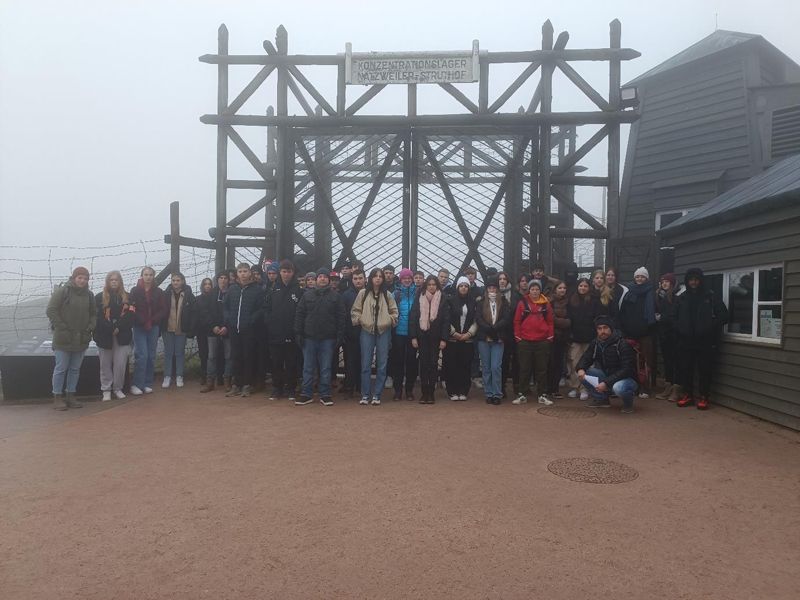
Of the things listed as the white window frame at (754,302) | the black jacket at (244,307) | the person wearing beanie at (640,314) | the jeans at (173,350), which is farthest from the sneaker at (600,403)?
the jeans at (173,350)

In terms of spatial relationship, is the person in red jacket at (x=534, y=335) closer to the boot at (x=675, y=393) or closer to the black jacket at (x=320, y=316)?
the boot at (x=675, y=393)

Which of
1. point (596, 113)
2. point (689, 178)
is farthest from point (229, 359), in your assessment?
point (689, 178)

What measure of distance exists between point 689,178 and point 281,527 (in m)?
14.1

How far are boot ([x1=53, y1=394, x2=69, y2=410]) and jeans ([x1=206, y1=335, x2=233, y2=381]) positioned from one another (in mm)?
1929

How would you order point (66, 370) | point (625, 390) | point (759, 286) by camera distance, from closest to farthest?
1. point (625, 390)
2. point (759, 286)
3. point (66, 370)

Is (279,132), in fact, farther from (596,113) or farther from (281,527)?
(281,527)

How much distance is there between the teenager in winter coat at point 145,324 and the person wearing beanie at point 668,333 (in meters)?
7.42

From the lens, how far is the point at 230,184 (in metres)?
9.59

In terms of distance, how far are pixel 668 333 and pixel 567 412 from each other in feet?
7.40

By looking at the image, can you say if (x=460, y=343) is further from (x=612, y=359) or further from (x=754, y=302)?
(x=754, y=302)

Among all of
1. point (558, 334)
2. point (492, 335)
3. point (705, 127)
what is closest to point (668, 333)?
point (558, 334)

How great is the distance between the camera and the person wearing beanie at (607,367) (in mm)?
7102

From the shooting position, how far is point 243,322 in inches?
315

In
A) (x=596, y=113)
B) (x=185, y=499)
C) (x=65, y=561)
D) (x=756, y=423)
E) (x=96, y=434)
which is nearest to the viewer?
(x=65, y=561)
